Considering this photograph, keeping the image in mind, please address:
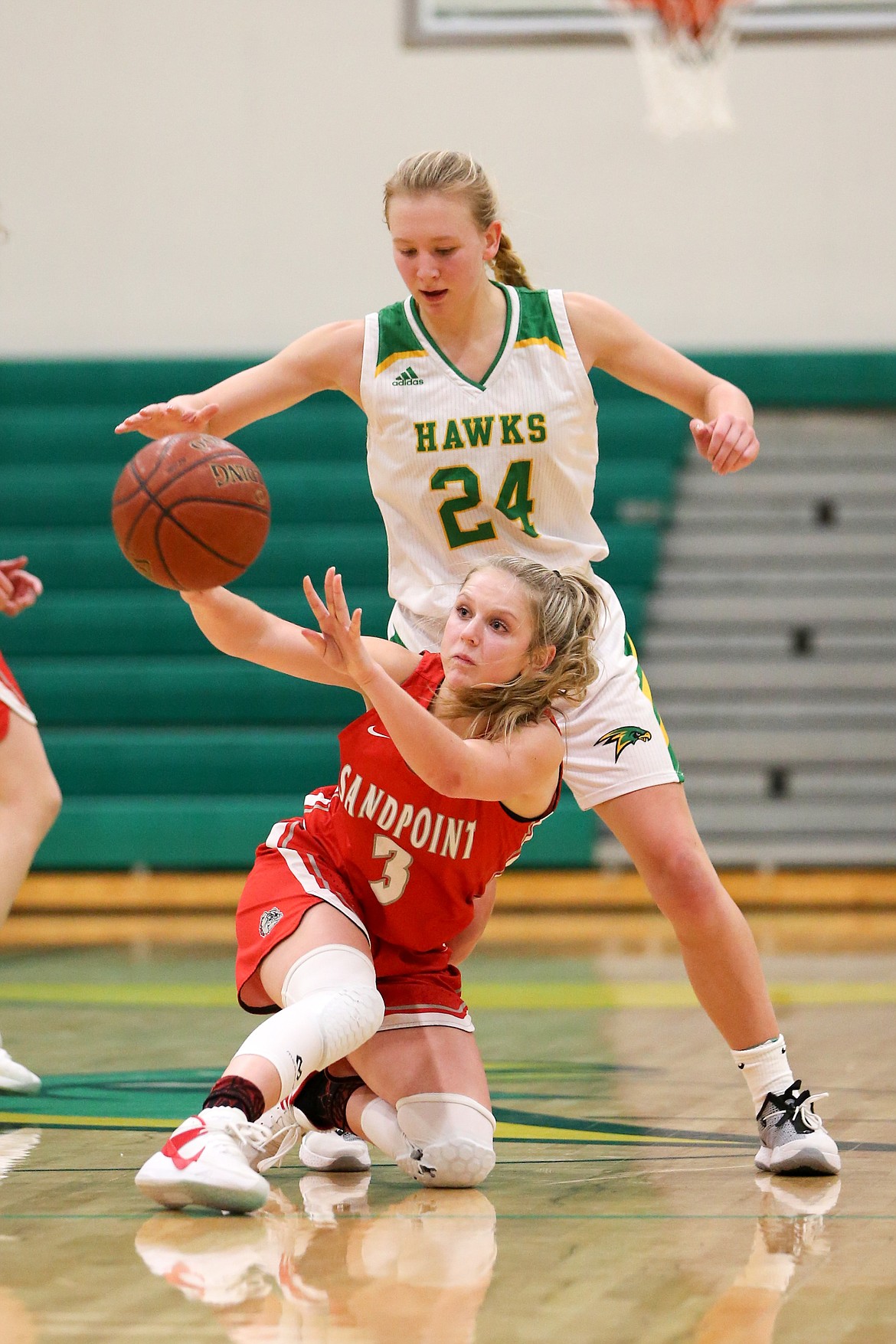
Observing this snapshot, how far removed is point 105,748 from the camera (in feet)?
27.7

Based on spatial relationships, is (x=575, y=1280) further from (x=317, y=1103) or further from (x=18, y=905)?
(x=18, y=905)

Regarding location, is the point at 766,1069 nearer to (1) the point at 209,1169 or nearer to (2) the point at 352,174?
(1) the point at 209,1169

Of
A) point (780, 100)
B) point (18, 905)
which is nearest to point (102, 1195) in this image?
point (18, 905)

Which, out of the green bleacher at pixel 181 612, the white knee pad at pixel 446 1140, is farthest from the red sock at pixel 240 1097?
the green bleacher at pixel 181 612

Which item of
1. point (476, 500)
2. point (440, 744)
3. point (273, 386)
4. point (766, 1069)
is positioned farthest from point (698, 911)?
point (273, 386)

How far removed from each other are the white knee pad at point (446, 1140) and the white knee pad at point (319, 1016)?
166 millimetres

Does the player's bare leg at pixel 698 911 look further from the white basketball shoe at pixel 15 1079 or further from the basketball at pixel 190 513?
the white basketball shoe at pixel 15 1079

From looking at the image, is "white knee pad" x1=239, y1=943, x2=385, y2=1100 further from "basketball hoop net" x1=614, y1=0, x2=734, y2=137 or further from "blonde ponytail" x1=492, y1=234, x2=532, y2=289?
"basketball hoop net" x1=614, y1=0, x2=734, y2=137

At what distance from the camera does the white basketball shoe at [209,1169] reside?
8.21 ft

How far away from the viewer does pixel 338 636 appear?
8.61ft

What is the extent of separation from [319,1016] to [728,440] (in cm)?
128

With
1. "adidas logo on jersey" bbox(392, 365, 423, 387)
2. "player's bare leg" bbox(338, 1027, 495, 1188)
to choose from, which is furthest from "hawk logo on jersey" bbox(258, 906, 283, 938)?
"adidas logo on jersey" bbox(392, 365, 423, 387)

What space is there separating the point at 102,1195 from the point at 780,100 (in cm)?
843

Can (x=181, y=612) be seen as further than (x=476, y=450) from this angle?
Yes
